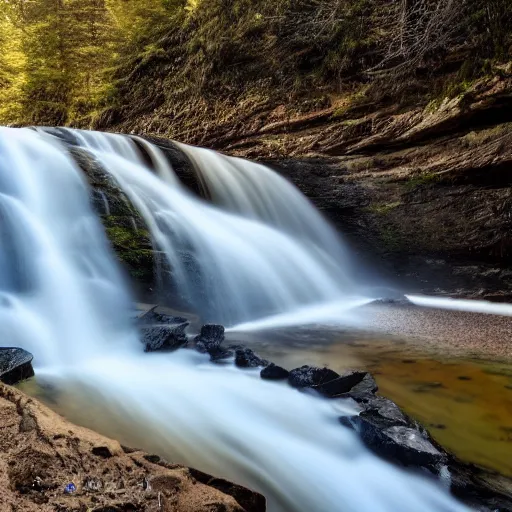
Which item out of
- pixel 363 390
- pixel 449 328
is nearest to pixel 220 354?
pixel 363 390

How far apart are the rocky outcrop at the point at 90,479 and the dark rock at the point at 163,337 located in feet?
6.38

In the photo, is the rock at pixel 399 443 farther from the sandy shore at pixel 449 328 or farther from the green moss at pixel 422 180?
the green moss at pixel 422 180

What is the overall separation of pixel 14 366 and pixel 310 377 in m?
1.99

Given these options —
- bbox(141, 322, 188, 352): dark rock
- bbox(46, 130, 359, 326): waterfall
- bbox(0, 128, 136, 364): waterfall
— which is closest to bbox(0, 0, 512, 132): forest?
bbox(46, 130, 359, 326): waterfall

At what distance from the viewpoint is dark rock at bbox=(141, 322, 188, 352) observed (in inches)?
154

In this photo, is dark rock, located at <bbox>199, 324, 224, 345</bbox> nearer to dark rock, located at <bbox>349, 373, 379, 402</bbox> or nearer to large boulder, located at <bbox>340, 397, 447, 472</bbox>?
dark rock, located at <bbox>349, 373, 379, 402</bbox>

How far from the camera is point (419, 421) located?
8.46 feet

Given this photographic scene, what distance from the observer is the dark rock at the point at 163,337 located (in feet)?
12.9

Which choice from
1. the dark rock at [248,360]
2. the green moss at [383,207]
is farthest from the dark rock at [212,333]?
the green moss at [383,207]

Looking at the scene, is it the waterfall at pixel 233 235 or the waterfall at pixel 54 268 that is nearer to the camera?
the waterfall at pixel 54 268

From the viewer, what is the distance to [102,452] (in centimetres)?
178

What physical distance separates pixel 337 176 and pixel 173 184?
3.08 metres

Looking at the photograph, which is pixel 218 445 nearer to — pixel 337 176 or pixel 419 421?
pixel 419 421

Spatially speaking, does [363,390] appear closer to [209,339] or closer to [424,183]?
[209,339]
